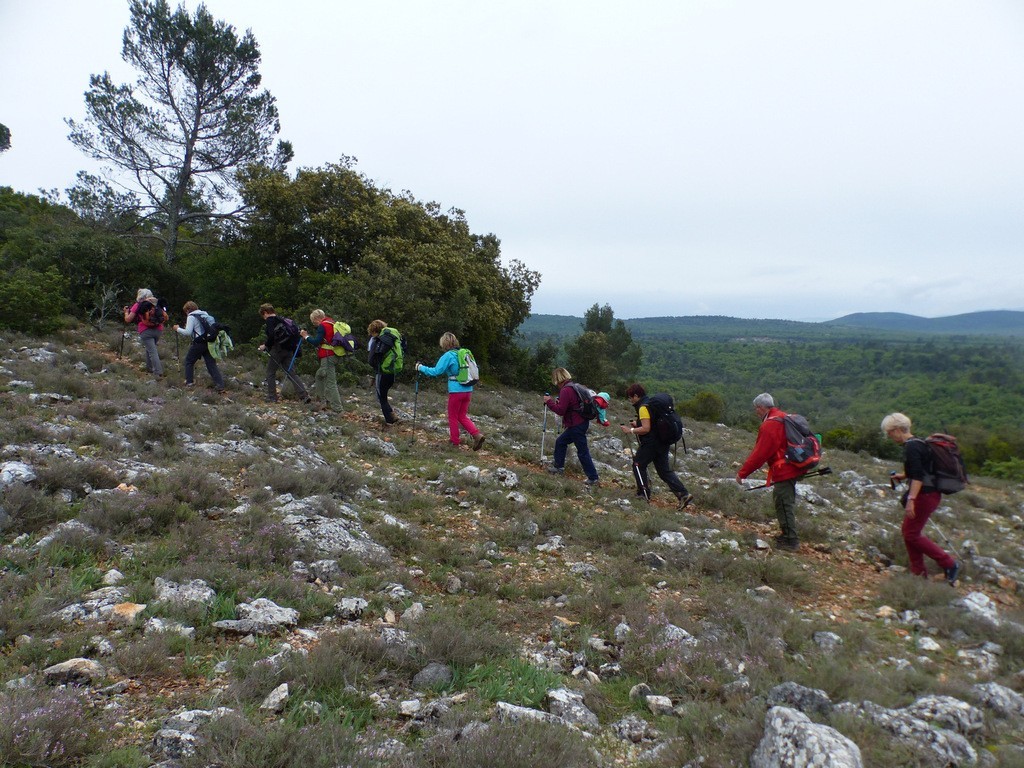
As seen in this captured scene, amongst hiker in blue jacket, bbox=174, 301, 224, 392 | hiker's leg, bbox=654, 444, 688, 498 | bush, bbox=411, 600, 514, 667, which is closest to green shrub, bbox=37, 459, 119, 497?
bush, bbox=411, 600, 514, 667

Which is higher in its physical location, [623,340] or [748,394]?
[623,340]

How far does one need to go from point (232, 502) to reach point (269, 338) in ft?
20.5

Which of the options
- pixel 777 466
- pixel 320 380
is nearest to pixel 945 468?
pixel 777 466

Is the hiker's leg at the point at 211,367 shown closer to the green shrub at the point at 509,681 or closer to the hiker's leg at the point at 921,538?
the green shrub at the point at 509,681

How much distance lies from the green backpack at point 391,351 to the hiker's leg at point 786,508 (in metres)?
6.90

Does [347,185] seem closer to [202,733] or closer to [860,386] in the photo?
[202,733]

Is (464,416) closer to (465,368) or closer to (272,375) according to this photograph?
(465,368)

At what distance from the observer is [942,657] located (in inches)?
182

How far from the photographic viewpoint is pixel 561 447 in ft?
31.6

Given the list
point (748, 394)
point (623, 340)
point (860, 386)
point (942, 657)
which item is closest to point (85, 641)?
point (942, 657)

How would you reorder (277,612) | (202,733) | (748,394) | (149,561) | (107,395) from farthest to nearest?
(748,394), (107,395), (149,561), (277,612), (202,733)

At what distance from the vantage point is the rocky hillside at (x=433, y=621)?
2.85 meters

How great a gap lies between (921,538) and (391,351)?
8688 mm

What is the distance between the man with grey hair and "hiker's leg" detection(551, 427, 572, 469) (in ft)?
9.38
